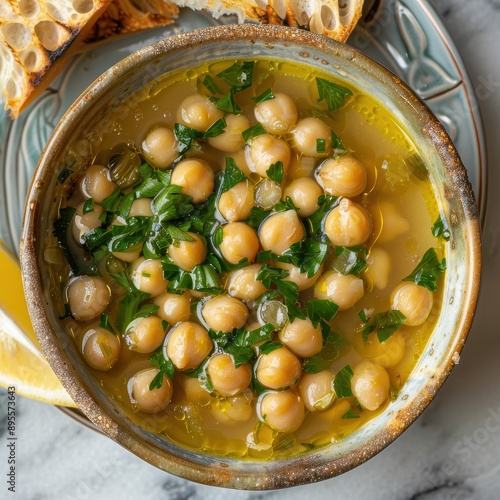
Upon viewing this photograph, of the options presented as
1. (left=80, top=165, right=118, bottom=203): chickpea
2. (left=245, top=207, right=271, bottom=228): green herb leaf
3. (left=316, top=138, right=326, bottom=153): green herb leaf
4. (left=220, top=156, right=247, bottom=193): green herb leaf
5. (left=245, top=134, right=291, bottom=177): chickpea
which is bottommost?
(left=80, top=165, right=118, bottom=203): chickpea

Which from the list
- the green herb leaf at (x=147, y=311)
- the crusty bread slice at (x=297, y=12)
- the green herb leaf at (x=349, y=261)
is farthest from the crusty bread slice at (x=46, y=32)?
the green herb leaf at (x=349, y=261)

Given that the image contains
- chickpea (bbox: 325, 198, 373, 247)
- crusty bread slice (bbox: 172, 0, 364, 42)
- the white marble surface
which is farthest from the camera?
the white marble surface

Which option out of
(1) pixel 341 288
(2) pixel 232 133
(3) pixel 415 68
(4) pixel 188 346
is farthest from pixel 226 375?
(3) pixel 415 68

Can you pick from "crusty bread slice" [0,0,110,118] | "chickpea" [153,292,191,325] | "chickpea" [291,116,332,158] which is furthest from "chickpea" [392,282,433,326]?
"crusty bread slice" [0,0,110,118]

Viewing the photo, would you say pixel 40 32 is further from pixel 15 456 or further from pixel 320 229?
pixel 15 456

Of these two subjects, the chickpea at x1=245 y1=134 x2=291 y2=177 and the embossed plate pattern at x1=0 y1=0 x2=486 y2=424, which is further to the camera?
the embossed plate pattern at x1=0 y1=0 x2=486 y2=424

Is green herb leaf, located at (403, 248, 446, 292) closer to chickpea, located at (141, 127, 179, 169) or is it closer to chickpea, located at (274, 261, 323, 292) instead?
chickpea, located at (274, 261, 323, 292)

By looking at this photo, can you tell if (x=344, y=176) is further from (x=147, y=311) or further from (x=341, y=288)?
(x=147, y=311)
